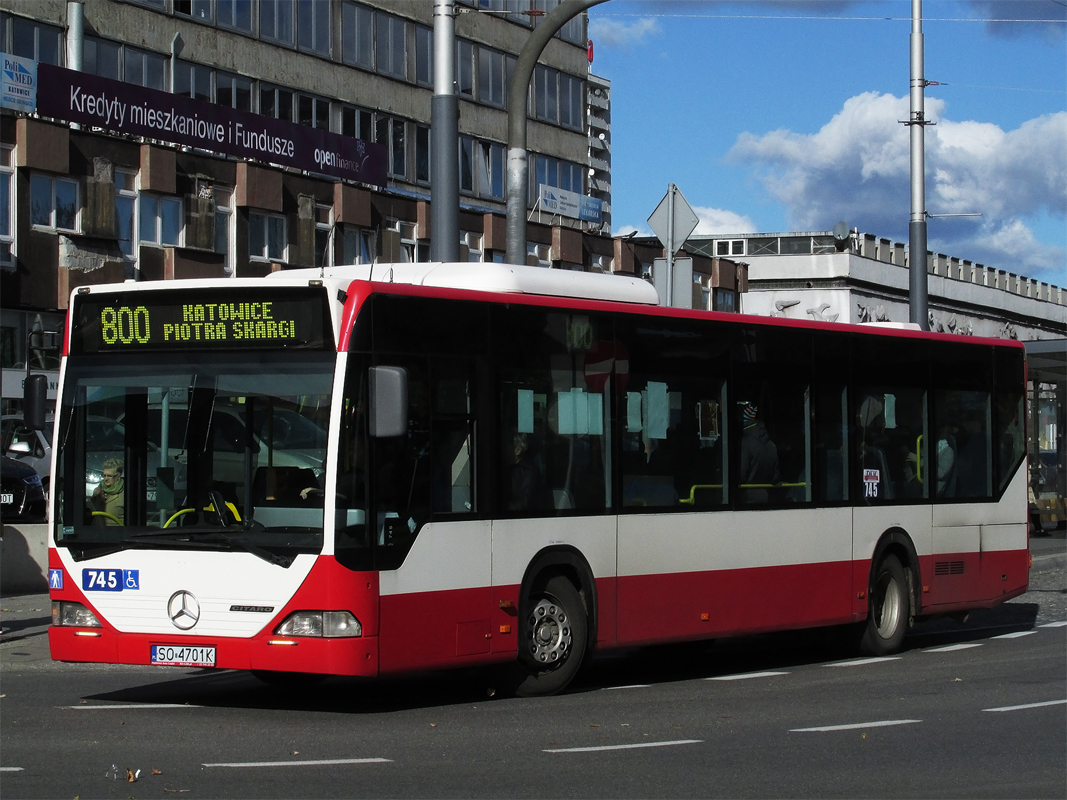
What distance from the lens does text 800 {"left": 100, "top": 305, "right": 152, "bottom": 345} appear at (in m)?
11.1

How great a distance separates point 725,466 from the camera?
13.7m

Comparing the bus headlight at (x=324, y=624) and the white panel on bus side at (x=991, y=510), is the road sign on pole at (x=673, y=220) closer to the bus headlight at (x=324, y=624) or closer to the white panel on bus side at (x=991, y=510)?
the white panel on bus side at (x=991, y=510)

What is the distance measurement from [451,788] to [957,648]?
942 cm

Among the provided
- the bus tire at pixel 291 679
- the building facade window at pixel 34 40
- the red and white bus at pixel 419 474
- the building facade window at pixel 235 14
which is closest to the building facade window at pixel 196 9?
the building facade window at pixel 235 14

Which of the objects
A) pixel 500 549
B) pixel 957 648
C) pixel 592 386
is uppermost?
pixel 592 386

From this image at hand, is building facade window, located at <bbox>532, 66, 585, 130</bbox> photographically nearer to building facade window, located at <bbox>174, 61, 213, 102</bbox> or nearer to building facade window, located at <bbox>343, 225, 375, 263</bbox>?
building facade window, located at <bbox>343, 225, 375, 263</bbox>

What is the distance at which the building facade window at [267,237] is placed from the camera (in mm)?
46250

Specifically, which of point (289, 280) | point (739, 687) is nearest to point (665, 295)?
point (739, 687)

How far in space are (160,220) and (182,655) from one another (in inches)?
1335

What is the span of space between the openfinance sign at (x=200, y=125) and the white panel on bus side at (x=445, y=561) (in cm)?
3085

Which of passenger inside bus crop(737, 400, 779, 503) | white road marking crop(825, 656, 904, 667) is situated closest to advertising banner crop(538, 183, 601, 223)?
white road marking crop(825, 656, 904, 667)

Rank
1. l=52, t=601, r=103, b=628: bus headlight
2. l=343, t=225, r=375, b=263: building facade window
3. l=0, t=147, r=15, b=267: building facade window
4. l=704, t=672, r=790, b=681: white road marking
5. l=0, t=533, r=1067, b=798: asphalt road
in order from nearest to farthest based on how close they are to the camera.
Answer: l=0, t=533, r=1067, b=798: asphalt road < l=52, t=601, r=103, b=628: bus headlight < l=704, t=672, r=790, b=681: white road marking < l=0, t=147, r=15, b=267: building facade window < l=343, t=225, r=375, b=263: building facade window

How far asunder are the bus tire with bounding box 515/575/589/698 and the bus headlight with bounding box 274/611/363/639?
166 centimetres

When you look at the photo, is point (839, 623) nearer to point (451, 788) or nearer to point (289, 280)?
point (289, 280)
